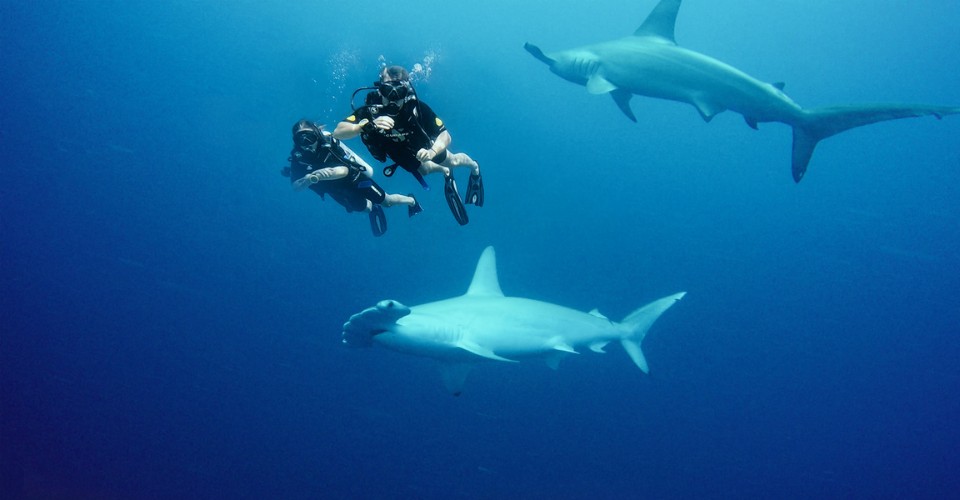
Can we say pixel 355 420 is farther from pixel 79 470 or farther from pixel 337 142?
pixel 337 142

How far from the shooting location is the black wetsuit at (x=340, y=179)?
15.5ft

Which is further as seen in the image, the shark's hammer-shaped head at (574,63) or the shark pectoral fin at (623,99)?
the shark pectoral fin at (623,99)

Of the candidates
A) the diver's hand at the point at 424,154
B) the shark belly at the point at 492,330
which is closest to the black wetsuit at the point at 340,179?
the diver's hand at the point at 424,154

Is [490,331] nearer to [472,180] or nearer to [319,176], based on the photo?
[472,180]

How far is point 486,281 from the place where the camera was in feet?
28.5

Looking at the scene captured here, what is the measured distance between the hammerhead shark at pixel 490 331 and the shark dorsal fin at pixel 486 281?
2 cm

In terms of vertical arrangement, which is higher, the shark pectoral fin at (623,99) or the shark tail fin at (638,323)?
the shark pectoral fin at (623,99)

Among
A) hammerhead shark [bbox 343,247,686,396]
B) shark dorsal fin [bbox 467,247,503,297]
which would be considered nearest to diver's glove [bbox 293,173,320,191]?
hammerhead shark [bbox 343,247,686,396]

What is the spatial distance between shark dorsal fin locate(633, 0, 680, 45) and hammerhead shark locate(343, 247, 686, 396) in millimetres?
4413

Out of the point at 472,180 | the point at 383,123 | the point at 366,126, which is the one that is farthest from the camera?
the point at 472,180

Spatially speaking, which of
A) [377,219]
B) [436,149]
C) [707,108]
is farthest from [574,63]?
[436,149]

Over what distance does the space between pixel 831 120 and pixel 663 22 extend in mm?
3038

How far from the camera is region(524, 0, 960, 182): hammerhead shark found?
725cm

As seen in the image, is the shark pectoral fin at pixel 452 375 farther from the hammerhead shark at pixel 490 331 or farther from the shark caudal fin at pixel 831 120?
the shark caudal fin at pixel 831 120
